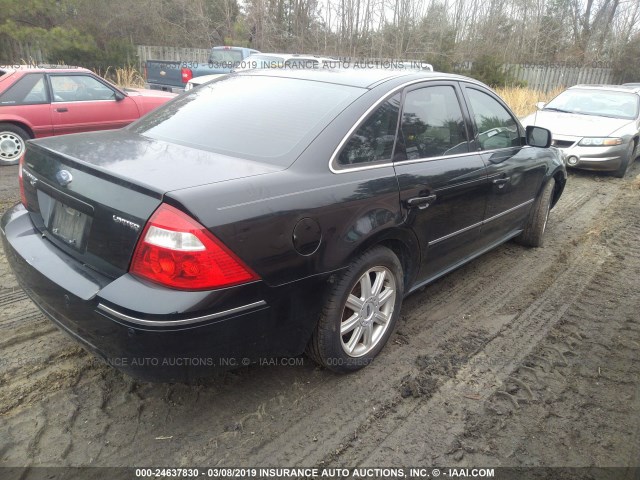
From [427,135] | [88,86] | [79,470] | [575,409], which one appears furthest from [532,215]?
[88,86]

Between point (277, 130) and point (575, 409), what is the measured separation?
7.65ft

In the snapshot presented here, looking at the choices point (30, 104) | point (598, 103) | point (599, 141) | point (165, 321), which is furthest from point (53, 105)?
point (598, 103)

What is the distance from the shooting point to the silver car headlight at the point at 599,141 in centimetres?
825

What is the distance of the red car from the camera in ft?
23.7

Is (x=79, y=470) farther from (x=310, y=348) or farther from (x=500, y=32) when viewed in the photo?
(x=500, y=32)

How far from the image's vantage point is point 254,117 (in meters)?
2.82

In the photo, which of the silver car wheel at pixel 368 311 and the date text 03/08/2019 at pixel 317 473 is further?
the silver car wheel at pixel 368 311

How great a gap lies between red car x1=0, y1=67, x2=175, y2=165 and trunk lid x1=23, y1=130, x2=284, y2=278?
551cm

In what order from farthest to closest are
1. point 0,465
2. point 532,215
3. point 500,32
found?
1. point 500,32
2. point 532,215
3. point 0,465

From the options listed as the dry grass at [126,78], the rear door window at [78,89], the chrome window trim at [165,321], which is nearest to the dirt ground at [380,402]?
the chrome window trim at [165,321]

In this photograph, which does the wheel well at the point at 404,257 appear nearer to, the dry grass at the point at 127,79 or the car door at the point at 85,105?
the car door at the point at 85,105

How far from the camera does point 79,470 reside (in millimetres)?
2127

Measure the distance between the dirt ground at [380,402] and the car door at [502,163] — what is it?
0.84 meters

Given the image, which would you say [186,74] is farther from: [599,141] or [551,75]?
[551,75]
